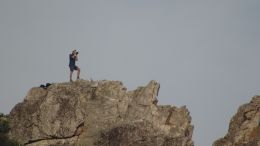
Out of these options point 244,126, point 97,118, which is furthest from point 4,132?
point 244,126

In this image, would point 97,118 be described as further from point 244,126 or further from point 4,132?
point 244,126

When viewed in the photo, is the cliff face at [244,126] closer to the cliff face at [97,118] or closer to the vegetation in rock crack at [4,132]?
the cliff face at [97,118]

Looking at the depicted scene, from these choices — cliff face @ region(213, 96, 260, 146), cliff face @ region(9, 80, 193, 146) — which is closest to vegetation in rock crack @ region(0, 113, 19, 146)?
cliff face @ region(9, 80, 193, 146)

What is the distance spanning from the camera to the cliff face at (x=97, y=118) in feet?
186

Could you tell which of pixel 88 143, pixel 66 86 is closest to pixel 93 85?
pixel 66 86

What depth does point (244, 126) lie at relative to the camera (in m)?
63.4

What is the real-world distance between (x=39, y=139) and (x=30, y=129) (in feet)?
5.13

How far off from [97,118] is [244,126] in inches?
653

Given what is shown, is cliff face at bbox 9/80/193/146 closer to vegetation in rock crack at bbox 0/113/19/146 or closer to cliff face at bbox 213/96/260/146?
vegetation in rock crack at bbox 0/113/19/146

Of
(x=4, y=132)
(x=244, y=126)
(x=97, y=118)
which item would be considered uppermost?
(x=97, y=118)

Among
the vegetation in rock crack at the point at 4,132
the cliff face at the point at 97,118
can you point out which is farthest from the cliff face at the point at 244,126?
the vegetation in rock crack at the point at 4,132

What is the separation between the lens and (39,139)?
57938 mm

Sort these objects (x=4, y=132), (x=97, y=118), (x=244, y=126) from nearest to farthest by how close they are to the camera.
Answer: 1. (x=4, y=132)
2. (x=97, y=118)
3. (x=244, y=126)

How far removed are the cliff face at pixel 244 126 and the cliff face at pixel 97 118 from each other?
228 inches
